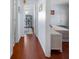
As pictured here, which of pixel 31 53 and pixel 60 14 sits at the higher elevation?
pixel 60 14

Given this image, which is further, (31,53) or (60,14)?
(60,14)

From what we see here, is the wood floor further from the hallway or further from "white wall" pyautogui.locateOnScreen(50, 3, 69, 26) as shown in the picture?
"white wall" pyautogui.locateOnScreen(50, 3, 69, 26)

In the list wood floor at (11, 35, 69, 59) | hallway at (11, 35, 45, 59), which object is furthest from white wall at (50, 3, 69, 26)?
hallway at (11, 35, 45, 59)

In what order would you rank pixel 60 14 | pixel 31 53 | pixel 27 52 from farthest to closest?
1. pixel 60 14
2. pixel 27 52
3. pixel 31 53

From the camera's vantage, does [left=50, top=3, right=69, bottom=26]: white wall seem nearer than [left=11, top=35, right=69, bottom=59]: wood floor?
No

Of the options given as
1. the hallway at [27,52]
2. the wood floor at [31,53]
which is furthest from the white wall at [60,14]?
the hallway at [27,52]

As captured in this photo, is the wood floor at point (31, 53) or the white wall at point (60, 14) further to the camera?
the white wall at point (60, 14)

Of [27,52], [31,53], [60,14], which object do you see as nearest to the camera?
[31,53]

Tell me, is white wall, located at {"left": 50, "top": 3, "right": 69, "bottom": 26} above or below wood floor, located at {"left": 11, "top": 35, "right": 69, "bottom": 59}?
above

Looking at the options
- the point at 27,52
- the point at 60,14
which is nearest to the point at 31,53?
the point at 27,52

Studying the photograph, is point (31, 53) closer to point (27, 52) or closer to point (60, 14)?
point (27, 52)

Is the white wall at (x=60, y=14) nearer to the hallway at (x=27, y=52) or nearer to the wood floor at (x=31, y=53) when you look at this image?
the wood floor at (x=31, y=53)

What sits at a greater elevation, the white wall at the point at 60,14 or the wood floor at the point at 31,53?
the white wall at the point at 60,14
